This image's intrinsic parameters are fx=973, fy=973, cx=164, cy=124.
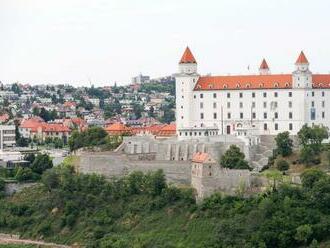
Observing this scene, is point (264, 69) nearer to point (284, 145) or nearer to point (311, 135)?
point (311, 135)

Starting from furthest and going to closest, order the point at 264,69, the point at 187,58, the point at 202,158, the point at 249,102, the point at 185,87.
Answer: the point at 264,69, the point at 187,58, the point at 185,87, the point at 249,102, the point at 202,158

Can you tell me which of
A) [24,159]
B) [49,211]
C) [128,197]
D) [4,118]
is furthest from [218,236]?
[4,118]

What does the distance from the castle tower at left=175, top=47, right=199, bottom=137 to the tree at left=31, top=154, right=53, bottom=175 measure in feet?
31.4

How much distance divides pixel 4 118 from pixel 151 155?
4373 centimetres

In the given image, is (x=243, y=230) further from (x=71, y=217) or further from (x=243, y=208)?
(x=71, y=217)

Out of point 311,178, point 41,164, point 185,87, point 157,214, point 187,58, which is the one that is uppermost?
point 187,58

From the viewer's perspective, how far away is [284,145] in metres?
56.3

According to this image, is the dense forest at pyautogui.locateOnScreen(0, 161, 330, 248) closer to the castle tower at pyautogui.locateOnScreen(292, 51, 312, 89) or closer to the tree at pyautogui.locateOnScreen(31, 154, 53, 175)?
the tree at pyautogui.locateOnScreen(31, 154, 53, 175)

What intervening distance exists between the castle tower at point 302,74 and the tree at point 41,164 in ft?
57.4

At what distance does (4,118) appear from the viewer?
3895 inches

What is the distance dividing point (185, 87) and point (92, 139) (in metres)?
7.79

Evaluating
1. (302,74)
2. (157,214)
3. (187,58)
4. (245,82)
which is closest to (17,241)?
(157,214)

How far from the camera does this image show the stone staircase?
5532 cm

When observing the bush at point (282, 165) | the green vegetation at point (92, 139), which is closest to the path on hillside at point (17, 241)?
the green vegetation at point (92, 139)
